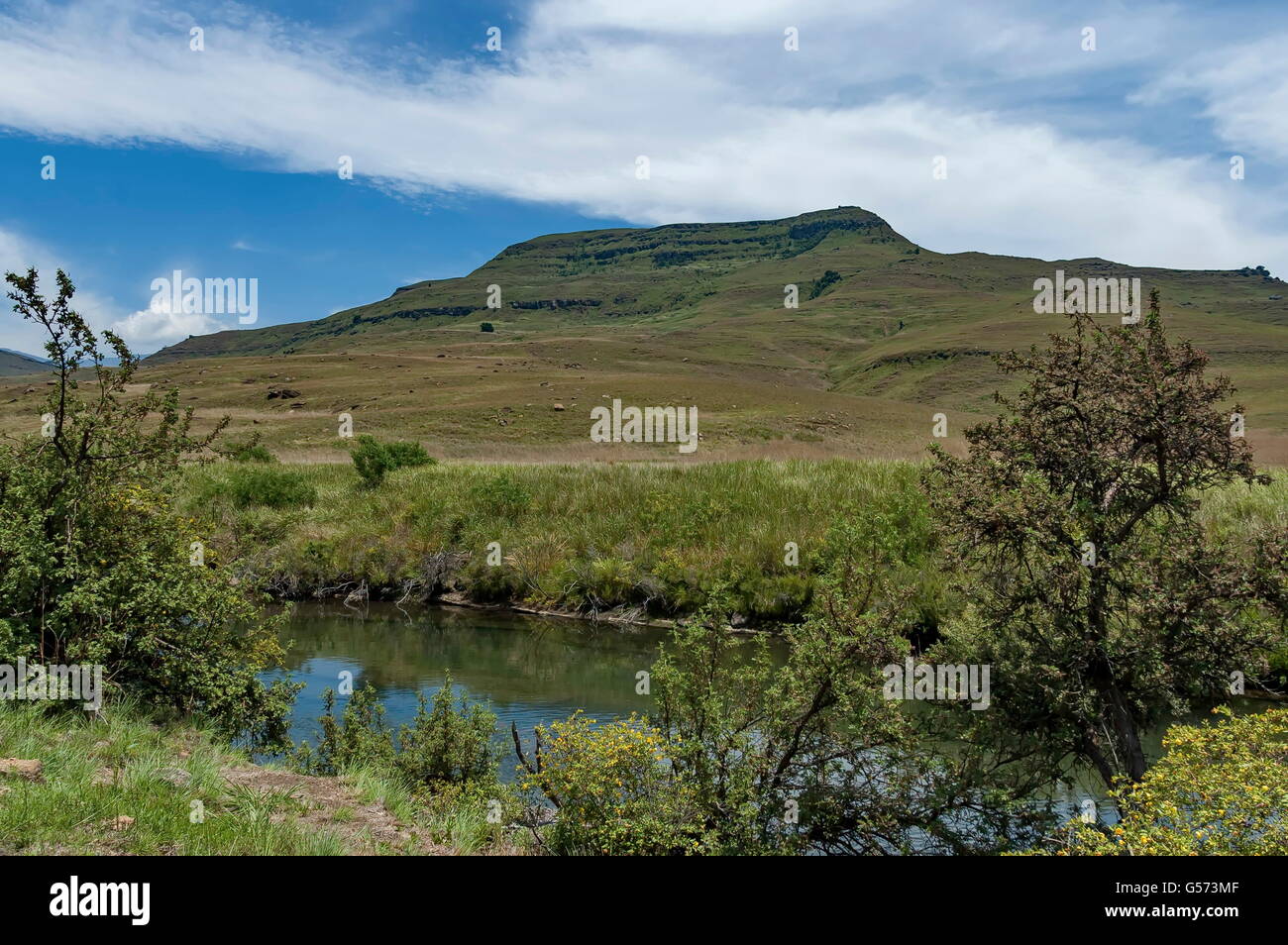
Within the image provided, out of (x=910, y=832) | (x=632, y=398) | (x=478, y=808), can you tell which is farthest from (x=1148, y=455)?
(x=632, y=398)

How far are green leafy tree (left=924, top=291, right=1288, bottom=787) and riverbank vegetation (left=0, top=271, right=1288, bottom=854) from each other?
3cm

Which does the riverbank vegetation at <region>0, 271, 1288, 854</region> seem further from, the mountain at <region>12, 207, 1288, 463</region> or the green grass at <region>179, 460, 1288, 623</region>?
the green grass at <region>179, 460, 1288, 623</region>

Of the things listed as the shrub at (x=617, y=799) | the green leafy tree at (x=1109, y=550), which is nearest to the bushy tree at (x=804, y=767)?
the shrub at (x=617, y=799)

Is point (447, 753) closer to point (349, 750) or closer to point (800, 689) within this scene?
point (349, 750)

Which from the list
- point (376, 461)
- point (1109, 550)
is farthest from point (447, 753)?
point (376, 461)

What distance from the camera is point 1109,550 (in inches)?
286

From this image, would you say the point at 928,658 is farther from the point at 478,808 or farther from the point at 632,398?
the point at 632,398

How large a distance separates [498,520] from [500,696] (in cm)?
977

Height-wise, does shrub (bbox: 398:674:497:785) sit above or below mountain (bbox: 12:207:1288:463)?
below

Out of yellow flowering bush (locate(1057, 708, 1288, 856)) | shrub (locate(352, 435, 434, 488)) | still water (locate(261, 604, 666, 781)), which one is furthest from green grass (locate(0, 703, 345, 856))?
shrub (locate(352, 435, 434, 488))

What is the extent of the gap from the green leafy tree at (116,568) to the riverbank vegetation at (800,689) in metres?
0.04

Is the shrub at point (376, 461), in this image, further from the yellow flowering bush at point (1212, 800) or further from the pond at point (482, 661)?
the yellow flowering bush at point (1212, 800)

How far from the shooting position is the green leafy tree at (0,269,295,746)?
848 centimetres

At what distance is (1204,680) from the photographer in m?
7.37
